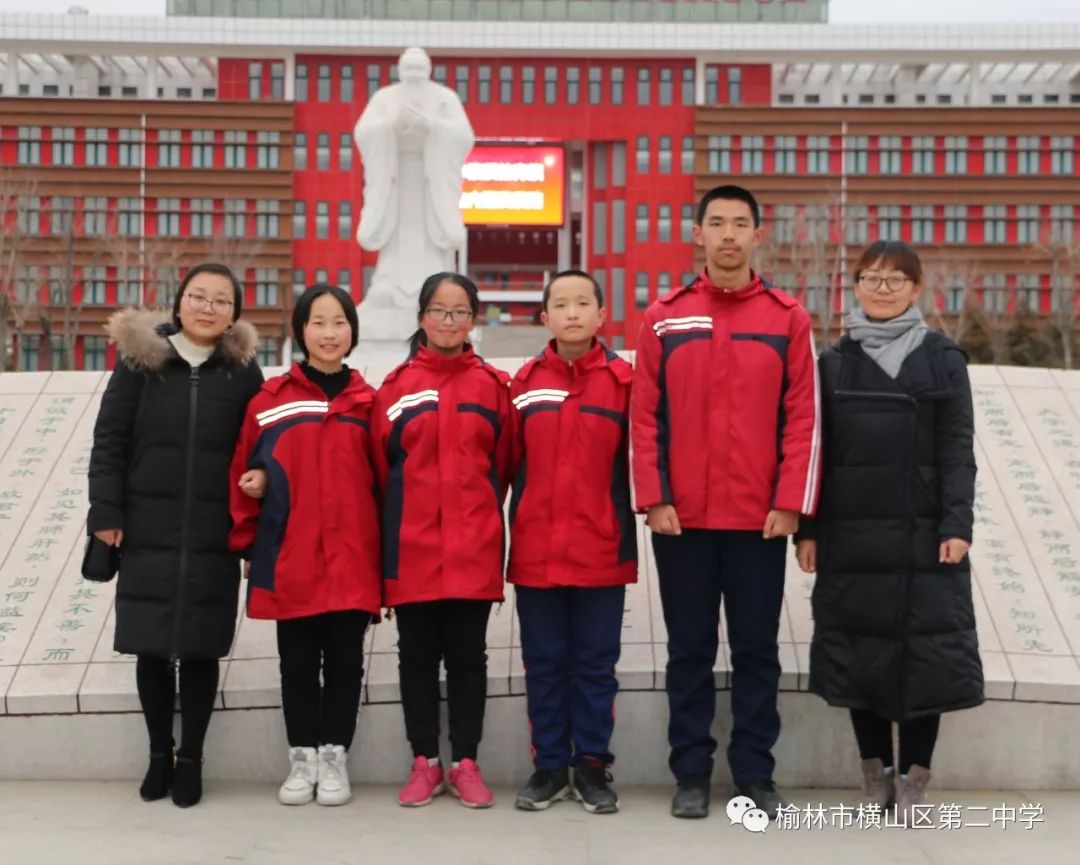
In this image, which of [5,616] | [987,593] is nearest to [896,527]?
[987,593]

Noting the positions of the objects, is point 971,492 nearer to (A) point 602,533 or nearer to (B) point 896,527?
(B) point 896,527

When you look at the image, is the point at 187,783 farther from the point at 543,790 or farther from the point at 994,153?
the point at 994,153

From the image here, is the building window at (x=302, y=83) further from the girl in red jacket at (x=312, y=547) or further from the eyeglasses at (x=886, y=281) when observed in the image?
the eyeglasses at (x=886, y=281)

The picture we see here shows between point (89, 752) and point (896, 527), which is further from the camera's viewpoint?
point (89, 752)

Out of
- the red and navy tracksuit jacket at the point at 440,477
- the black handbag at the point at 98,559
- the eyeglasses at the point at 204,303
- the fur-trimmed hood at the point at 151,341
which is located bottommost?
the black handbag at the point at 98,559

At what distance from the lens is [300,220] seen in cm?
3609

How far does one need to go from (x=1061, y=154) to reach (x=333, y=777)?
37458mm

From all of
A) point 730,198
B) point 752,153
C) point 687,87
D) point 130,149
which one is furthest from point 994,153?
point 730,198

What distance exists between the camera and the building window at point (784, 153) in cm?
3606

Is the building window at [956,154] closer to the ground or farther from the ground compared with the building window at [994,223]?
farther from the ground

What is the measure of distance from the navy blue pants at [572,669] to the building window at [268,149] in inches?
1340

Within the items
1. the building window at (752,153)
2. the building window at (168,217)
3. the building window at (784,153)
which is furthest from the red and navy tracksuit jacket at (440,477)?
the building window at (168,217)

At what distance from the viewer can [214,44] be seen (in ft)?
117

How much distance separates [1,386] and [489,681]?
3.30 meters
